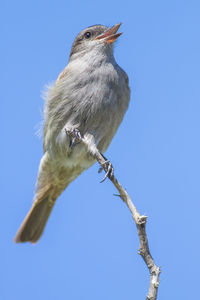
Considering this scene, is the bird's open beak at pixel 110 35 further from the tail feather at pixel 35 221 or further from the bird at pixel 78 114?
the tail feather at pixel 35 221

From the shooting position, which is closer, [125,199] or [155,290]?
[155,290]

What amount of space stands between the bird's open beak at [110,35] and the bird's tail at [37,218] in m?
2.24

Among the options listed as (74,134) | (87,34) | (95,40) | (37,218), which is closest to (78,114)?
(74,134)

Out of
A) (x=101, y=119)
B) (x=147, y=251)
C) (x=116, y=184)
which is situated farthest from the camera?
(x=101, y=119)

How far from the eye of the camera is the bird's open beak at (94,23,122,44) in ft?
20.5

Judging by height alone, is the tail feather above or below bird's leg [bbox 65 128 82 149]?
below

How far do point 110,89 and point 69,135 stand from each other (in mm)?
798

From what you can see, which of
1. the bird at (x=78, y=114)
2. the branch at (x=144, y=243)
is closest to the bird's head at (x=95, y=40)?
the bird at (x=78, y=114)

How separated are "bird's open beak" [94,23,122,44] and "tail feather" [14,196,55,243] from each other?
2419mm

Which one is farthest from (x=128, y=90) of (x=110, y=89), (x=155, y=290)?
(x=155, y=290)

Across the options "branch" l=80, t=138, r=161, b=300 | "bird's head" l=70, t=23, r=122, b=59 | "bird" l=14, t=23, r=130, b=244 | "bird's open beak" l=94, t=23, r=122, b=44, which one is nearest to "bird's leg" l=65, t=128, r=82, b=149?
"bird" l=14, t=23, r=130, b=244

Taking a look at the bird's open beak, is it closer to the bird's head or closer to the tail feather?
the bird's head

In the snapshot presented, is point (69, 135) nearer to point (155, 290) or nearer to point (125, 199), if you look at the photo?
point (125, 199)

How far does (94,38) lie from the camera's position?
21.4 feet
